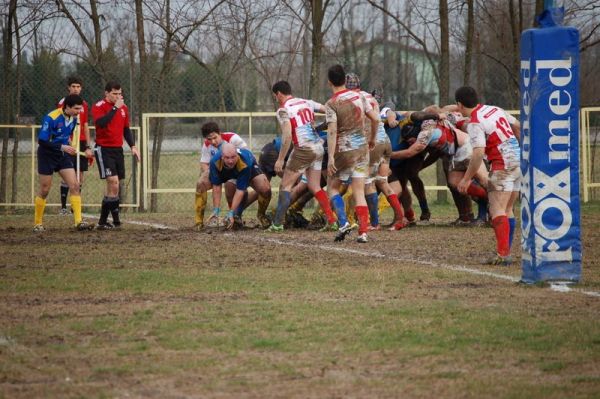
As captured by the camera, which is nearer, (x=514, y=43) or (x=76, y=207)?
(x=76, y=207)

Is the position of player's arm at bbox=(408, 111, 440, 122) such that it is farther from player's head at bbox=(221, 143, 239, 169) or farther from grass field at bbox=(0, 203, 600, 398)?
grass field at bbox=(0, 203, 600, 398)

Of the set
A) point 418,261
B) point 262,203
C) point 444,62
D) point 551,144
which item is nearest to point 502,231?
point 418,261

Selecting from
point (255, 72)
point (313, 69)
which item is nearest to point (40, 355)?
point (313, 69)

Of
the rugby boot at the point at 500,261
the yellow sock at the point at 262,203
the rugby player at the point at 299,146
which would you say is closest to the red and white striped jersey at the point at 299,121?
the rugby player at the point at 299,146

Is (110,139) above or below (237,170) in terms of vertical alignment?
above

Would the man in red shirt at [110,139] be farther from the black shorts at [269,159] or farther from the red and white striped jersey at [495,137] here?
the red and white striped jersey at [495,137]

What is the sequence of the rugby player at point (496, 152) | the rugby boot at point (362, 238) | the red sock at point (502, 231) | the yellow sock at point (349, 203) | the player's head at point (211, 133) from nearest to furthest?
the red sock at point (502, 231) < the rugby player at point (496, 152) < the rugby boot at point (362, 238) < the player's head at point (211, 133) < the yellow sock at point (349, 203)

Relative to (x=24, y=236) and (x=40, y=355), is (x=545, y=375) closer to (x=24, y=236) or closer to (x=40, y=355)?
(x=40, y=355)

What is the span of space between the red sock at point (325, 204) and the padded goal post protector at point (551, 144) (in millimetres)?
5457

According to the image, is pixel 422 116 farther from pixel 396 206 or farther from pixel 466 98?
pixel 466 98

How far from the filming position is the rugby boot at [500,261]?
10766 millimetres

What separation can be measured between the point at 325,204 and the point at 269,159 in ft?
5.62

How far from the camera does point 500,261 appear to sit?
10.8m

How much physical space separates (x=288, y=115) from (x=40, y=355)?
26.8 feet
